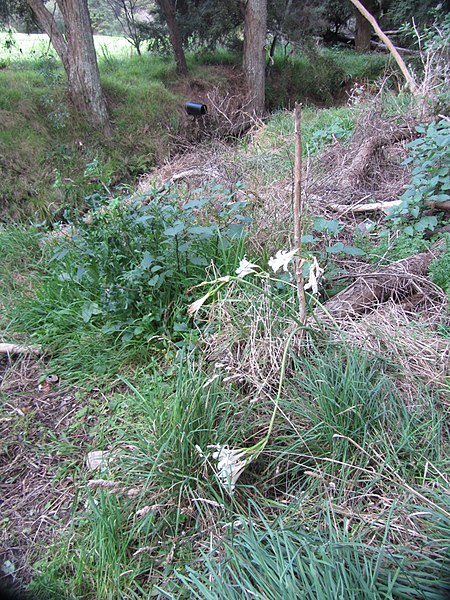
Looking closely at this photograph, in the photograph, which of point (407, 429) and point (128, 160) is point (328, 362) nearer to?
point (407, 429)

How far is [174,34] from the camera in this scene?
8797mm

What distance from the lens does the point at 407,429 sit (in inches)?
66.7

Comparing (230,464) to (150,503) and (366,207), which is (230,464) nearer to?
(150,503)

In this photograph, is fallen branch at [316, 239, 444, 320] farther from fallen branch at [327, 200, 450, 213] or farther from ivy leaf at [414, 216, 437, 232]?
fallen branch at [327, 200, 450, 213]

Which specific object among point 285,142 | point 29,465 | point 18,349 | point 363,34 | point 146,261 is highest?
point 363,34

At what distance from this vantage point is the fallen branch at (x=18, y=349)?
→ 269 centimetres

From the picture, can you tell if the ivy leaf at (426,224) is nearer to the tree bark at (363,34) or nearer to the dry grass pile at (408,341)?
the dry grass pile at (408,341)

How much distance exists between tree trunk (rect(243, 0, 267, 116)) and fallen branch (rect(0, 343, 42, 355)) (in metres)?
7.08

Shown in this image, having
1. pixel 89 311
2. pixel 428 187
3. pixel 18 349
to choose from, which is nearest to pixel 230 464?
pixel 89 311

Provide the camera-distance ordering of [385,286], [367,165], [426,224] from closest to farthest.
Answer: [385,286], [426,224], [367,165]

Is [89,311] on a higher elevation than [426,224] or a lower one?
lower

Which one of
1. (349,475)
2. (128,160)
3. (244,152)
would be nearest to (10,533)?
(349,475)

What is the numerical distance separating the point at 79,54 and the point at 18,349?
19.1 feet

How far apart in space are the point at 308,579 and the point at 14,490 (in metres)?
1.38
